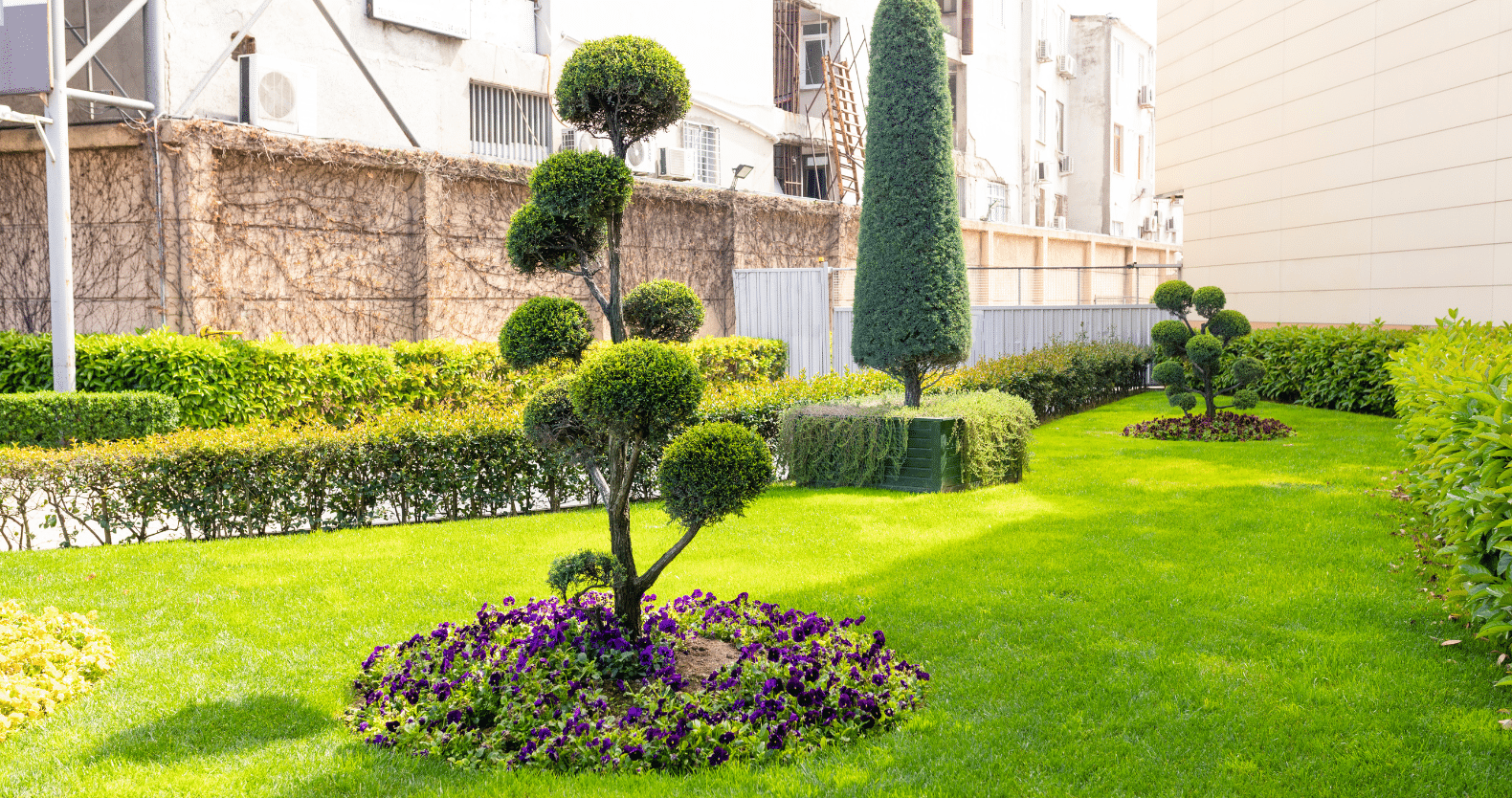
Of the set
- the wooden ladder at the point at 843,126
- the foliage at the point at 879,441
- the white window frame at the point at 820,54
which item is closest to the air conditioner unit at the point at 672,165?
the wooden ladder at the point at 843,126

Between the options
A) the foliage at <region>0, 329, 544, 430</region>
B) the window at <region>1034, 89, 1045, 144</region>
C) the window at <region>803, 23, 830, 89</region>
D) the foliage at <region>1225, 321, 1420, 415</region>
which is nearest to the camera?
the foliage at <region>0, 329, 544, 430</region>

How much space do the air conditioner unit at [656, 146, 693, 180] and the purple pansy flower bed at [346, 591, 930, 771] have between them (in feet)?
47.5

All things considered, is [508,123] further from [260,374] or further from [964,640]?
[964,640]

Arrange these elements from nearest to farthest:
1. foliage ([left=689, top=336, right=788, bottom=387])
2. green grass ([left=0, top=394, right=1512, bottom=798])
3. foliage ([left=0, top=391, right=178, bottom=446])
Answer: green grass ([left=0, top=394, right=1512, bottom=798]) → foliage ([left=0, top=391, right=178, bottom=446]) → foliage ([left=689, top=336, right=788, bottom=387])

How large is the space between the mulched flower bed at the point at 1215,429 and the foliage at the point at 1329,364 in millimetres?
1490

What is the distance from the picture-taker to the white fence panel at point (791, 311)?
57.7ft

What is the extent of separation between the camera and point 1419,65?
14.4 m

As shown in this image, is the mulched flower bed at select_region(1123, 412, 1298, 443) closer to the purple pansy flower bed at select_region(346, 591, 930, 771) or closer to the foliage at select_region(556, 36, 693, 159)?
the purple pansy flower bed at select_region(346, 591, 930, 771)

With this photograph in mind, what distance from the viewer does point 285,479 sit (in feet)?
25.5

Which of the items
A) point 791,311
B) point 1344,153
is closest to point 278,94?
point 791,311

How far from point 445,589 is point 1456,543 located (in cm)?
544

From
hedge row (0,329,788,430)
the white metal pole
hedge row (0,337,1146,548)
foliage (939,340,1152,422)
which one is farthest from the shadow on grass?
foliage (939,340,1152,422)

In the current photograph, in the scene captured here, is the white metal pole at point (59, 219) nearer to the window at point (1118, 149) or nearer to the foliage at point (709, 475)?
the foliage at point (709, 475)

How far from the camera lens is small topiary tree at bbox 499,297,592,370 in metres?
4.60
